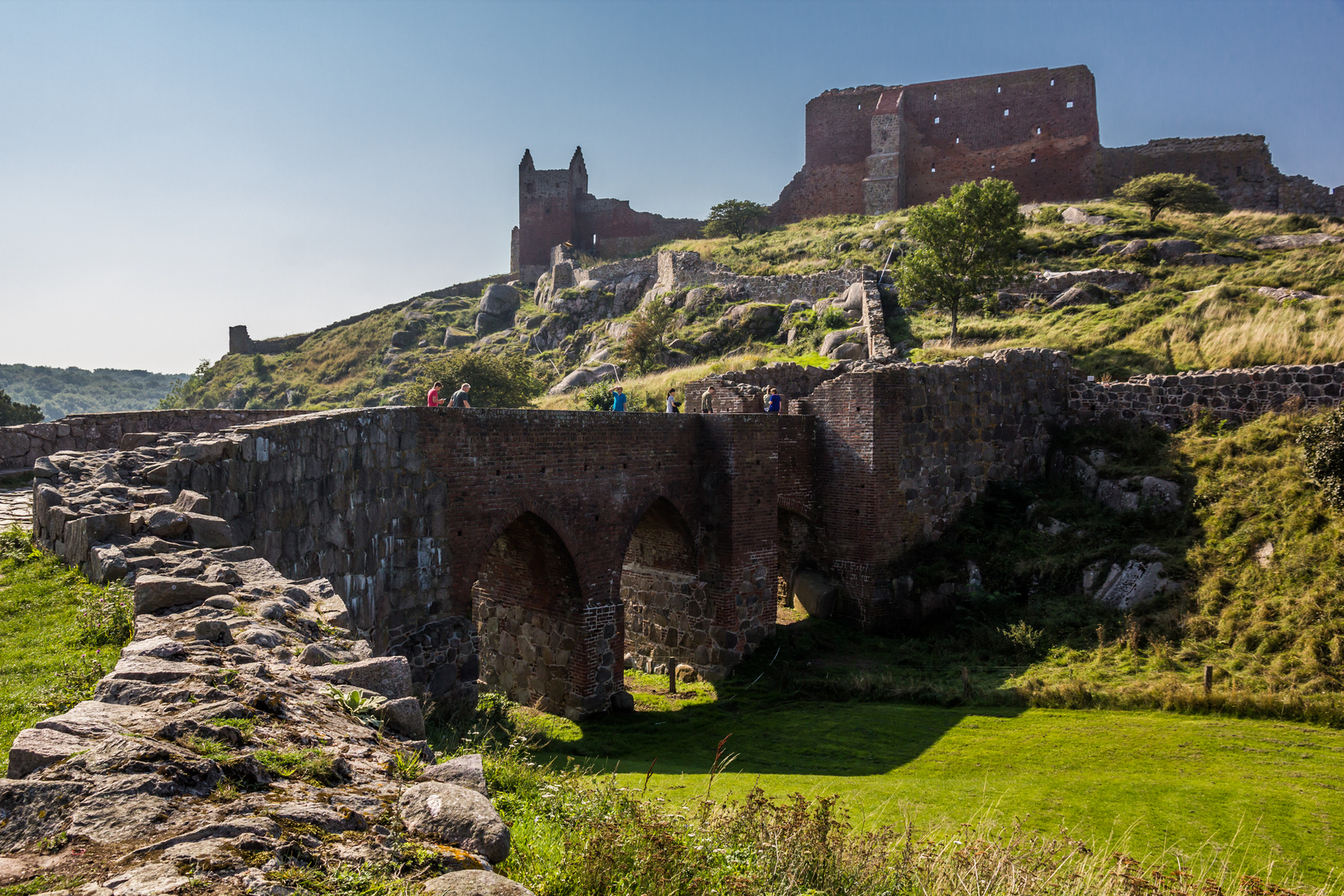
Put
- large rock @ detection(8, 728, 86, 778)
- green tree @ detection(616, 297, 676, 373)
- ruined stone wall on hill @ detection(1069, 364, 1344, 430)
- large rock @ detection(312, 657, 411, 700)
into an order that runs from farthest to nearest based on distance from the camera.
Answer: green tree @ detection(616, 297, 676, 373)
ruined stone wall on hill @ detection(1069, 364, 1344, 430)
large rock @ detection(312, 657, 411, 700)
large rock @ detection(8, 728, 86, 778)

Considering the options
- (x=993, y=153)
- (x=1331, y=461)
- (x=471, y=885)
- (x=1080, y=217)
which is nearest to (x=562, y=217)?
(x=993, y=153)

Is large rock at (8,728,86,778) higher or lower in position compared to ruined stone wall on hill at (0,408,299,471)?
lower

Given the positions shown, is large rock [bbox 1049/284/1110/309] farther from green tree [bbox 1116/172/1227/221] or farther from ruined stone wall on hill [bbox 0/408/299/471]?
ruined stone wall on hill [bbox 0/408/299/471]

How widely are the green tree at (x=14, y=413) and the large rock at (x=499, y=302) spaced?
3140 centimetres

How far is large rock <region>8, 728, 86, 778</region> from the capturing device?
9.95 ft

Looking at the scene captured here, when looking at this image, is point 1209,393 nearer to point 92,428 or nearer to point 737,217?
point 92,428

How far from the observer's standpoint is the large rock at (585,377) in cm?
3644

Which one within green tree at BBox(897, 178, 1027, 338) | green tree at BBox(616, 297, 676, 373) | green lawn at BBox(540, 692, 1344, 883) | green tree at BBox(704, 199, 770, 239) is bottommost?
green lawn at BBox(540, 692, 1344, 883)

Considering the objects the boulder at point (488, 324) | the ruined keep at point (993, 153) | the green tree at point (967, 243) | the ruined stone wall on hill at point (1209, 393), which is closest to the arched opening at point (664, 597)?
the ruined stone wall on hill at point (1209, 393)

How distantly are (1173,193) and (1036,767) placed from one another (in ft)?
121

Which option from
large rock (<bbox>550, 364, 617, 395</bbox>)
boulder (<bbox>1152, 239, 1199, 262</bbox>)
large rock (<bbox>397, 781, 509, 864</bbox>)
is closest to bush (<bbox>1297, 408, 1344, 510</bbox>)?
large rock (<bbox>397, 781, 509, 864</bbox>)

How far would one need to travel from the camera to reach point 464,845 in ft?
11.0

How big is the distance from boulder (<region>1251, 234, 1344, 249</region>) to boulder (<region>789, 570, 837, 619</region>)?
26.3 meters

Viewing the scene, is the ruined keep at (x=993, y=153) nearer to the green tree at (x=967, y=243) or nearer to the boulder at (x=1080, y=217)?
the boulder at (x=1080, y=217)
